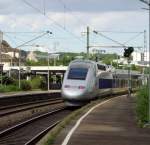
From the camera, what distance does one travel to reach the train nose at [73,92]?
126ft

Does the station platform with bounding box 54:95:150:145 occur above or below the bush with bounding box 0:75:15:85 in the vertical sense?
above

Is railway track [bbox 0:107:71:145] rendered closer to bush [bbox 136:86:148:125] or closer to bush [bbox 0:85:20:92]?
bush [bbox 136:86:148:125]

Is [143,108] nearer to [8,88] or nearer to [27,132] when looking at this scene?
[27,132]

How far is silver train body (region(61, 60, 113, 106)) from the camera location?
127ft

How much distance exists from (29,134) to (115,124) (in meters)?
3.67

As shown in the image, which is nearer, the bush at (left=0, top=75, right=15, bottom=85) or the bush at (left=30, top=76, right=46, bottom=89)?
the bush at (left=0, top=75, right=15, bottom=85)

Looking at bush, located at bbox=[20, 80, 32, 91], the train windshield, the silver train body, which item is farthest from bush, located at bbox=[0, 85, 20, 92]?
the train windshield

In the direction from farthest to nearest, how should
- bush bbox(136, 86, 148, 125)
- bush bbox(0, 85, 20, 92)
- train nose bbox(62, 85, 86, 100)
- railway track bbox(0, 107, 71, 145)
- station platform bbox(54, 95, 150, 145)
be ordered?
bush bbox(0, 85, 20, 92)
train nose bbox(62, 85, 86, 100)
bush bbox(136, 86, 148, 125)
railway track bbox(0, 107, 71, 145)
station platform bbox(54, 95, 150, 145)

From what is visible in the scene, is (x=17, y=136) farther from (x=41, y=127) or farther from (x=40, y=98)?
(x=40, y=98)

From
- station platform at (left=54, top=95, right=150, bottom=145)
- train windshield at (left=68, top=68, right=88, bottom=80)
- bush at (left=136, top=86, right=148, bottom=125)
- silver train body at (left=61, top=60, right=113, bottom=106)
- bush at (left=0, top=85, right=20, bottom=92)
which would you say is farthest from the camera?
bush at (left=0, top=85, right=20, bottom=92)

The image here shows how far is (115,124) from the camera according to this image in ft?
79.6

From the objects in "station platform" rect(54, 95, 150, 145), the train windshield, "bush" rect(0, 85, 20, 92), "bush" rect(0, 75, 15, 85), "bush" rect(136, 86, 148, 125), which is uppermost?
the train windshield

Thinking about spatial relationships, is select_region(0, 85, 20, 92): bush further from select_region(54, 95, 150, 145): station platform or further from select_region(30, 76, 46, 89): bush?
select_region(54, 95, 150, 145): station platform

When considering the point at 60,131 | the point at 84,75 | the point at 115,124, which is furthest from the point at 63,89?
the point at 60,131
